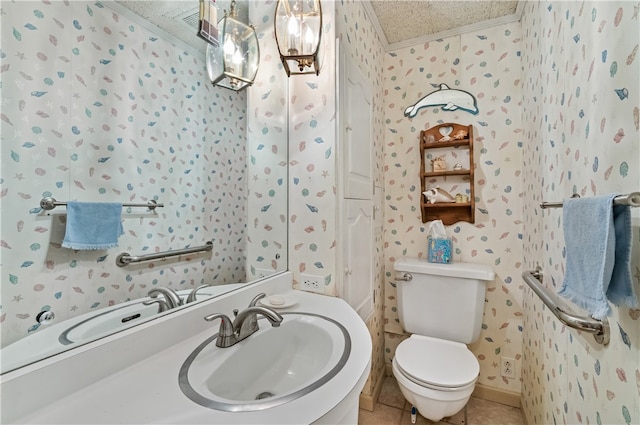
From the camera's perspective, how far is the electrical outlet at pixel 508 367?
168 centimetres

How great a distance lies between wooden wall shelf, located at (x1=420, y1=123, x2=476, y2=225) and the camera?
1.74 metres

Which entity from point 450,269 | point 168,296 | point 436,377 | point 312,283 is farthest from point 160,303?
point 450,269

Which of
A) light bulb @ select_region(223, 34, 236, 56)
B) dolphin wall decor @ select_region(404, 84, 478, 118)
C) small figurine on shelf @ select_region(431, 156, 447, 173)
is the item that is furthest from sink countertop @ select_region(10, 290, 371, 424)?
dolphin wall decor @ select_region(404, 84, 478, 118)

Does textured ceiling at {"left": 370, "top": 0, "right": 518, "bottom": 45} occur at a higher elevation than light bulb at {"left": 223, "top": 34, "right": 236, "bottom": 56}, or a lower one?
higher

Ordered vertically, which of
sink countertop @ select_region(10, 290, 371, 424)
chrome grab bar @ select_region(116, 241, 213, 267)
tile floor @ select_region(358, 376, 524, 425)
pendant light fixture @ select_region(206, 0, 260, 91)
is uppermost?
pendant light fixture @ select_region(206, 0, 260, 91)

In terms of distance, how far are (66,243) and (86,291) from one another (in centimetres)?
13

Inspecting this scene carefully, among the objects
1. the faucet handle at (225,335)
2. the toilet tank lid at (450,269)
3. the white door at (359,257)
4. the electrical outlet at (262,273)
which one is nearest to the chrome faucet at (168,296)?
the faucet handle at (225,335)

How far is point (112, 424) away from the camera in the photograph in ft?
1.61

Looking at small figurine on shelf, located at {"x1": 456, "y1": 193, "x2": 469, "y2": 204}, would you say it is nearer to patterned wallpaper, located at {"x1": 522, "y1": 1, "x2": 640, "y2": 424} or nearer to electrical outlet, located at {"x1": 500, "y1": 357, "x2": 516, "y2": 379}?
patterned wallpaper, located at {"x1": 522, "y1": 1, "x2": 640, "y2": 424}

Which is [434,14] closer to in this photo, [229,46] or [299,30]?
[299,30]

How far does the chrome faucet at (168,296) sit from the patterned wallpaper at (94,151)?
2 cm

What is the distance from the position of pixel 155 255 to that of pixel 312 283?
70cm

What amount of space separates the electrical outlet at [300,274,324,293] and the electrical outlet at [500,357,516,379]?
1340 mm

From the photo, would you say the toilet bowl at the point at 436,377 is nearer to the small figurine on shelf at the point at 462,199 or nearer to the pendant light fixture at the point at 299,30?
the small figurine on shelf at the point at 462,199
